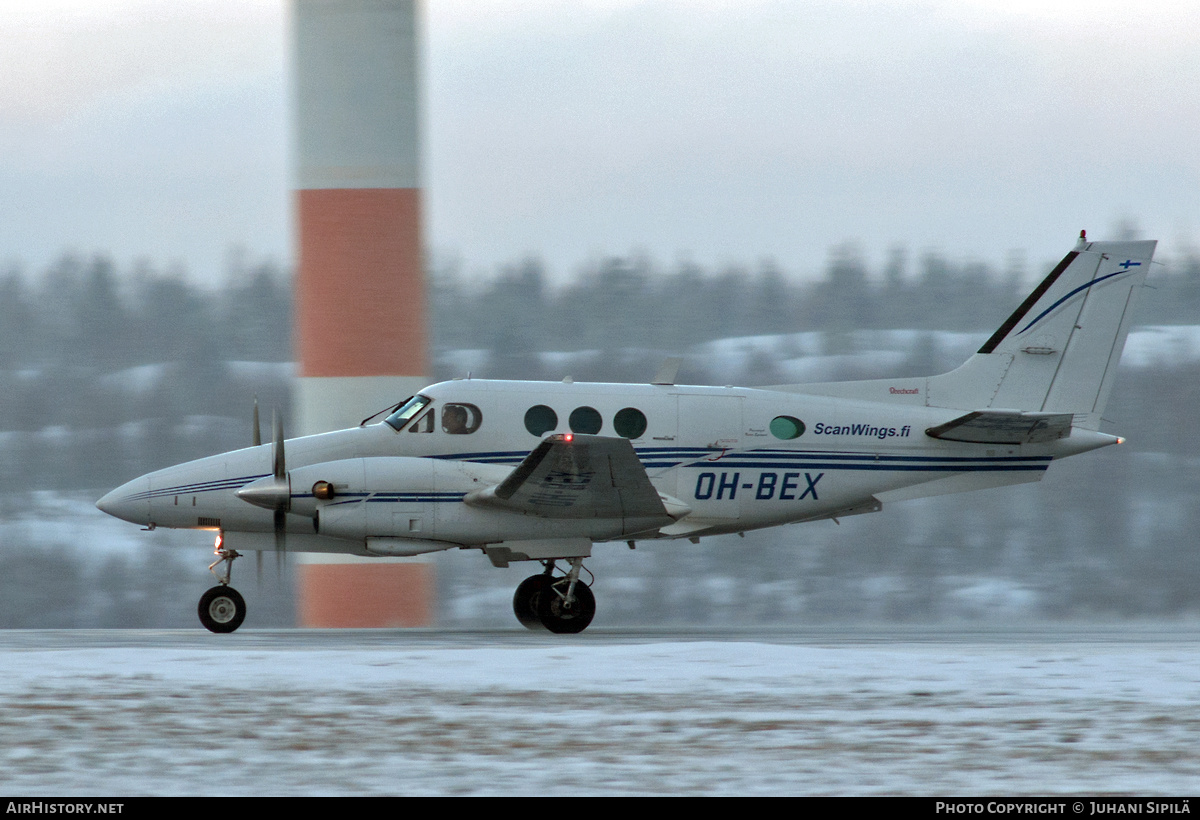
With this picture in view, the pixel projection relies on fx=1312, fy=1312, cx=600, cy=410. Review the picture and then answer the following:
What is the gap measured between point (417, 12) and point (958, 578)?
28522mm

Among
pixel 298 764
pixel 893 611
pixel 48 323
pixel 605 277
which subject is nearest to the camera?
→ pixel 298 764

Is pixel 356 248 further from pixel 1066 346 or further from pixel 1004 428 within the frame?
pixel 1066 346

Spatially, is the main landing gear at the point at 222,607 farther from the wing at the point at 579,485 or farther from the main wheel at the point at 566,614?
the main wheel at the point at 566,614

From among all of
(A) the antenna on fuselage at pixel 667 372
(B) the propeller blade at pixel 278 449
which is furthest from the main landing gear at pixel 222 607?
(A) the antenna on fuselage at pixel 667 372

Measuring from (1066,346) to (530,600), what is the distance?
6966mm

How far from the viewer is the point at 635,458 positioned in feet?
42.7

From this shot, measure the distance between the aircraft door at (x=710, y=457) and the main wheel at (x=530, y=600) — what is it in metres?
1.79

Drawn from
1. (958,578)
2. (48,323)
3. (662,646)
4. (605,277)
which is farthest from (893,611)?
(48,323)

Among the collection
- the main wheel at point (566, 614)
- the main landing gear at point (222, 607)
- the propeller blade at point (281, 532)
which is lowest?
the main wheel at point (566, 614)

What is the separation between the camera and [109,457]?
48656 millimetres

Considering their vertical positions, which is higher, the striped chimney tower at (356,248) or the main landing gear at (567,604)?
the striped chimney tower at (356,248)

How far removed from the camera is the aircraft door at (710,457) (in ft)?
47.1
